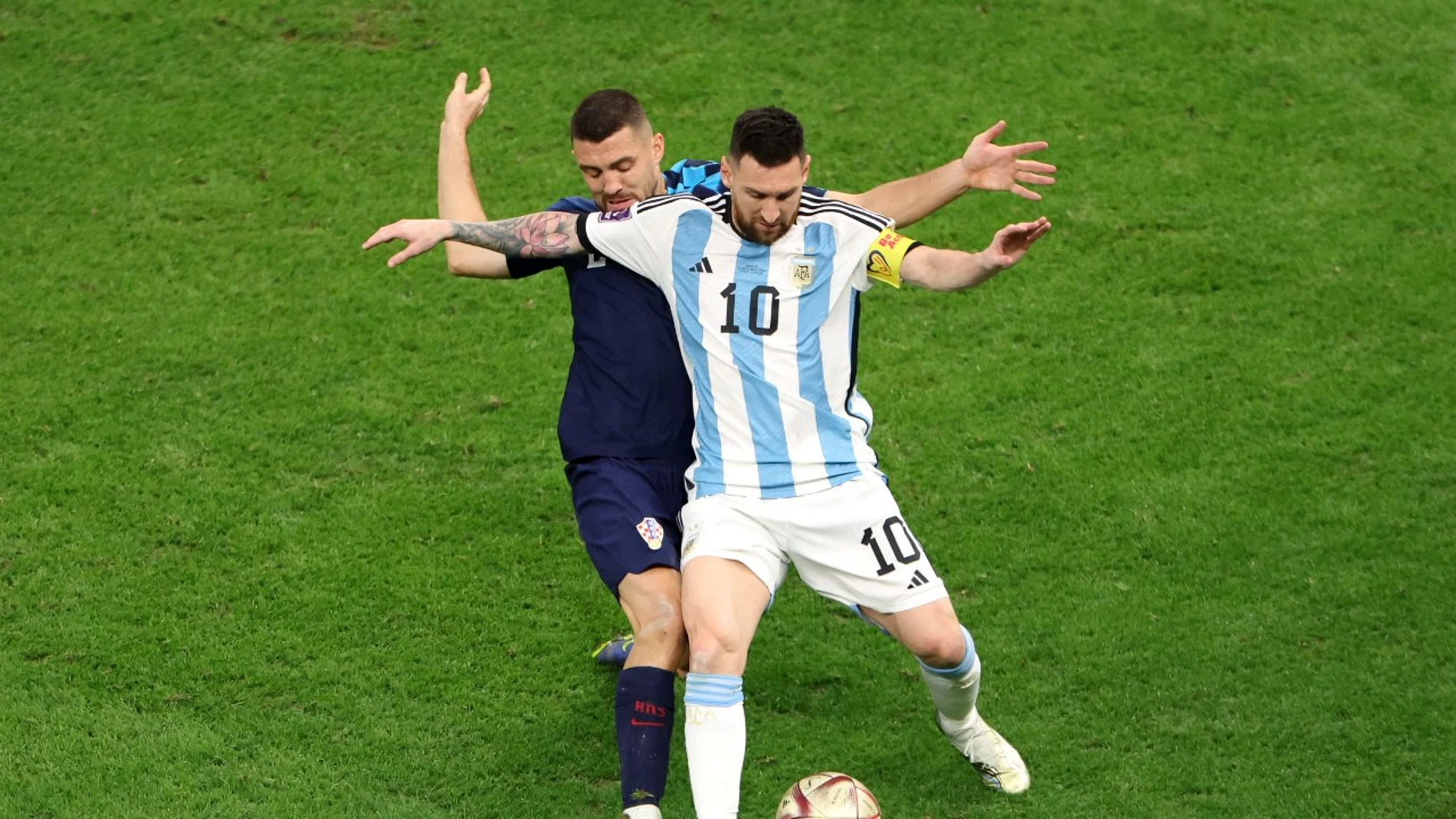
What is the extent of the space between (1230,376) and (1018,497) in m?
1.27

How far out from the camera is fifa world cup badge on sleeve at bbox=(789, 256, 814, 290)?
4797 millimetres

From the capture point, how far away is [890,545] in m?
4.70

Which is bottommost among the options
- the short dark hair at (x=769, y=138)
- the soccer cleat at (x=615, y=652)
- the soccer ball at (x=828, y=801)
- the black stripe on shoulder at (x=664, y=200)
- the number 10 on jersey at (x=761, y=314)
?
the soccer cleat at (x=615, y=652)

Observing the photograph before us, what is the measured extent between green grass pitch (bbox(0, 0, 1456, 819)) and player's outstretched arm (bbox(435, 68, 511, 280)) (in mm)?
1380

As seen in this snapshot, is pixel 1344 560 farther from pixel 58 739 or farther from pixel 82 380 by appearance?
pixel 82 380

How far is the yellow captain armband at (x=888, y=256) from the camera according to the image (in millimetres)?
4715

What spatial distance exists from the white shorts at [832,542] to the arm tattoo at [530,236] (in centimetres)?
97

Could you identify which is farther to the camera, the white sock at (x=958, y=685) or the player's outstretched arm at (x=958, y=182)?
the player's outstretched arm at (x=958, y=182)

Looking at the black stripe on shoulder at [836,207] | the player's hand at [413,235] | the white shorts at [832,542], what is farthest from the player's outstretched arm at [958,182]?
the player's hand at [413,235]

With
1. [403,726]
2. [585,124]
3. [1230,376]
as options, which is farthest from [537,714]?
[1230,376]

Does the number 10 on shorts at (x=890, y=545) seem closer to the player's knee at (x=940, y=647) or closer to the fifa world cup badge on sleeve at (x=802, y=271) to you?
the player's knee at (x=940, y=647)

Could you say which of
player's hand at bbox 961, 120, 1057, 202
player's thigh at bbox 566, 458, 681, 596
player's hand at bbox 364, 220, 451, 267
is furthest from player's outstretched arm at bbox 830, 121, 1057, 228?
player's hand at bbox 364, 220, 451, 267

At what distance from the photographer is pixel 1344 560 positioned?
6039 mm

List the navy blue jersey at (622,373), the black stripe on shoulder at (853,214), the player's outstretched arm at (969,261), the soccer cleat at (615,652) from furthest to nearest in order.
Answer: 1. the soccer cleat at (615,652)
2. the navy blue jersey at (622,373)
3. the black stripe on shoulder at (853,214)
4. the player's outstretched arm at (969,261)
